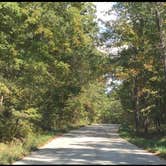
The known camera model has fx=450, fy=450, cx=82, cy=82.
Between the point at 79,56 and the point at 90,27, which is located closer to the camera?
the point at 90,27

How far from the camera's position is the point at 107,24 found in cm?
4141

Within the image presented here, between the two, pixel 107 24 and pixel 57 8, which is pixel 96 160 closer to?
pixel 57 8

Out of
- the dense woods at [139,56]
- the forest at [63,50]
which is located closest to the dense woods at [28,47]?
the forest at [63,50]

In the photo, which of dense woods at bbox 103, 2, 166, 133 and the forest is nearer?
the forest

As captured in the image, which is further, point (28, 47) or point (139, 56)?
point (139, 56)

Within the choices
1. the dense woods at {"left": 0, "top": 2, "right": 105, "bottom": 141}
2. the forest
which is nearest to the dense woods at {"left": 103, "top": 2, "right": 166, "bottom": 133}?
the forest

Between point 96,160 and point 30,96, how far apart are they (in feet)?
42.6

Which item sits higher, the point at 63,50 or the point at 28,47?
the point at 63,50

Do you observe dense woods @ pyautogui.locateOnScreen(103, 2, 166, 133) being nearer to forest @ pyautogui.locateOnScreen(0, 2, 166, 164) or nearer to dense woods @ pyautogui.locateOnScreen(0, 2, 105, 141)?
forest @ pyautogui.locateOnScreen(0, 2, 166, 164)

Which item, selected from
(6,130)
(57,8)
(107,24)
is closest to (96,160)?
(6,130)

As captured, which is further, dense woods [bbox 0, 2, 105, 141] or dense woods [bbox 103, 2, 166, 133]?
dense woods [bbox 103, 2, 166, 133]

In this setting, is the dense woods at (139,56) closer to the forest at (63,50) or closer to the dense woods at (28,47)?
the forest at (63,50)

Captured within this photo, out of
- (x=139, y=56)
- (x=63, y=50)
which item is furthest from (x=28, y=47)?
(x=139, y=56)

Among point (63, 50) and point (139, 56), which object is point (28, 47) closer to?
point (63, 50)
